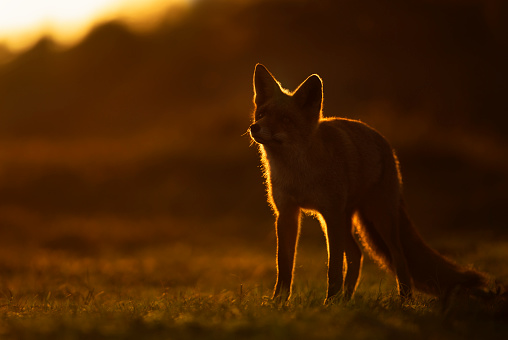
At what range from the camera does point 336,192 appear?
5.11 metres

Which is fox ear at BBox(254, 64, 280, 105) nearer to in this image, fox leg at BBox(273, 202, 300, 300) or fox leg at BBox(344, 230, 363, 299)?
fox leg at BBox(273, 202, 300, 300)

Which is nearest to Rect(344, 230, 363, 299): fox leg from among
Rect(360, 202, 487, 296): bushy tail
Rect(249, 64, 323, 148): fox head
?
Rect(360, 202, 487, 296): bushy tail

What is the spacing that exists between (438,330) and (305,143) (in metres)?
2.04

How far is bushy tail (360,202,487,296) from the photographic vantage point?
5543mm

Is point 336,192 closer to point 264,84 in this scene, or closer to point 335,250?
point 335,250

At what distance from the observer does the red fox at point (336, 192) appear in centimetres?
509

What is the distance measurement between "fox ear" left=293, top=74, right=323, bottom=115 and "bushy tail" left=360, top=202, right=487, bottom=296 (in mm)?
1429

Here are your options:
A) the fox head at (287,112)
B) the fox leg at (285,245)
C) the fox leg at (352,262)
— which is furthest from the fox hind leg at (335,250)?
the fox head at (287,112)

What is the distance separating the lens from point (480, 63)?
18438 millimetres

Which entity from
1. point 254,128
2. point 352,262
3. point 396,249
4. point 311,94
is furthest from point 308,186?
point 352,262

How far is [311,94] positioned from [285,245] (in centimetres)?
139

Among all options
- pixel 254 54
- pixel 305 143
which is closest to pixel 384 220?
pixel 305 143

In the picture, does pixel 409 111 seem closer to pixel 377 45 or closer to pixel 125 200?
pixel 377 45

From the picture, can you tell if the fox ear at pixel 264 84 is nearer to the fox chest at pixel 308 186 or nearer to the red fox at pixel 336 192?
the red fox at pixel 336 192
